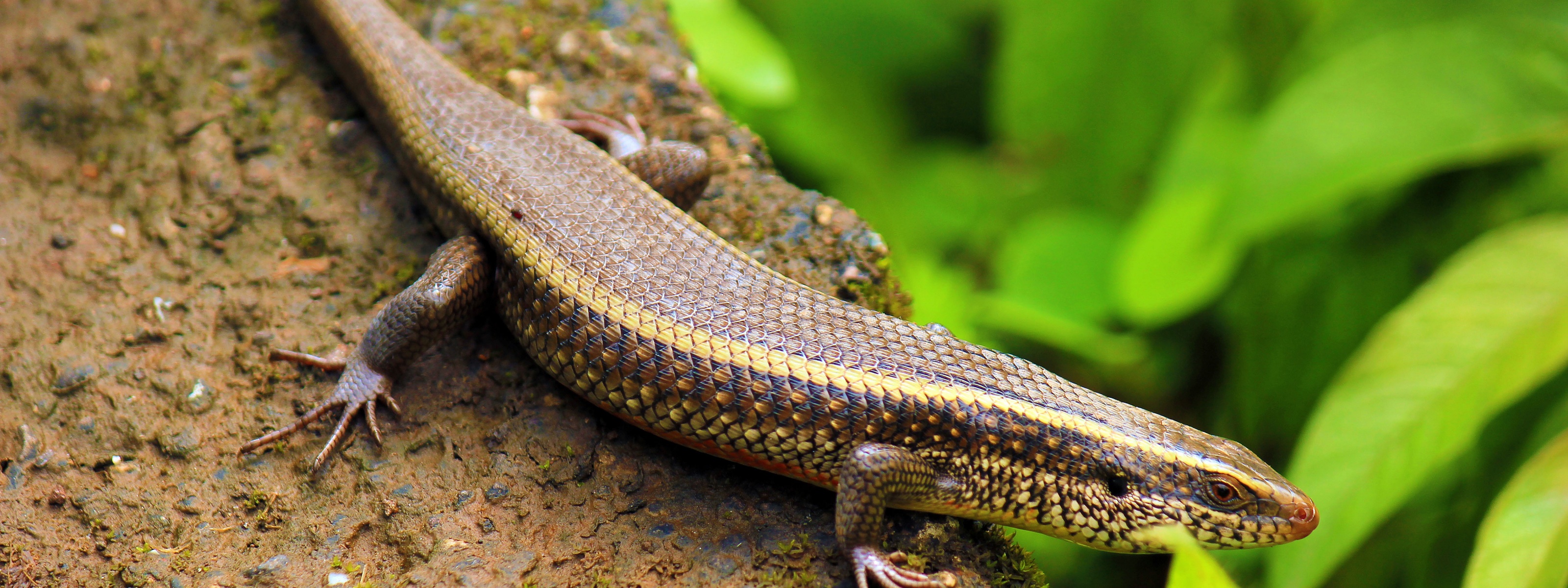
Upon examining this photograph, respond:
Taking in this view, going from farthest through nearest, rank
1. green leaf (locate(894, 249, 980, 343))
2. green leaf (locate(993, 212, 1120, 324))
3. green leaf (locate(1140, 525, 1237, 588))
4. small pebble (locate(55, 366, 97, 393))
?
green leaf (locate(993, 212, 1120, 324)) < green leaf (locate(894, 249, 980, 343)) < small pebble (locate(55, 366, 97, 393)) < green leaf (locate(1140, 525, 1237, 588))

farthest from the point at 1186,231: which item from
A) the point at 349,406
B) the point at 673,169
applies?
the point at 349,406

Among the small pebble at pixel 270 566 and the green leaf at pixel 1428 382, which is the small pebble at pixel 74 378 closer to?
the small pebble at pixel 270 566

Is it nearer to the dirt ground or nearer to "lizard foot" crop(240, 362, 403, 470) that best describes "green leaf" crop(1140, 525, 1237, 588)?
the dirt ground

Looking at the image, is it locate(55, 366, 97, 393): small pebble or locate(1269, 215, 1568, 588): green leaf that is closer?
locate(1269, 215, 1568, 588): green leaf

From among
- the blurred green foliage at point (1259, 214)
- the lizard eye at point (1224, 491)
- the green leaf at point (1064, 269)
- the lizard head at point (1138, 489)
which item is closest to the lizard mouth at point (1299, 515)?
the lizard head at point (1138, 489)

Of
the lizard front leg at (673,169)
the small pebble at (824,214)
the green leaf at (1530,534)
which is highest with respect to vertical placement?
the green leaf at (1530,534)

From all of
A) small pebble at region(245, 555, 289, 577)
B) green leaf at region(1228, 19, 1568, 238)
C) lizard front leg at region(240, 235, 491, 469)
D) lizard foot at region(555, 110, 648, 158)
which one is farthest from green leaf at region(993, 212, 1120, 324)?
small pebble at region(245, 555, 289, 577)

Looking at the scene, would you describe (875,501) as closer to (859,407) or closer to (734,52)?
(859,407)

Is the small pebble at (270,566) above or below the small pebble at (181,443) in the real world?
above
